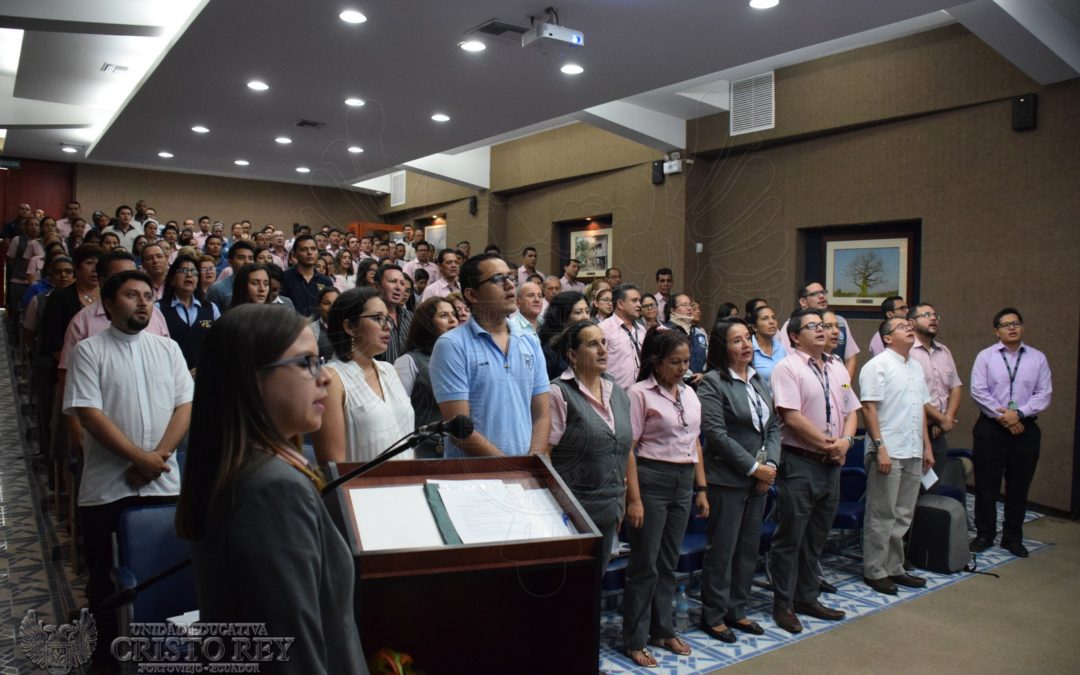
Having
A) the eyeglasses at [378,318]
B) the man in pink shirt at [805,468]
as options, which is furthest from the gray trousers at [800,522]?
the eyeglasses at [378,318]

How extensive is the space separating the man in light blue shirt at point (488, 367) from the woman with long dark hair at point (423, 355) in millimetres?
419

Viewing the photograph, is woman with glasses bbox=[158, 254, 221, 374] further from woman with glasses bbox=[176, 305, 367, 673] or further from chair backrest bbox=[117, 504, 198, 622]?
woman with glasses bbox=[176, 305, 367, 673]

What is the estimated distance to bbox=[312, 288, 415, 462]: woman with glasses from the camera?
2.20 meters

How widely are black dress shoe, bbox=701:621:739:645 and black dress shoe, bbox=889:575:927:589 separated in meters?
1.33

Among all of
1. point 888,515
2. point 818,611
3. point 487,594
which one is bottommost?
point 818,611

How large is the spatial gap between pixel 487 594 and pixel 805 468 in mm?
2491

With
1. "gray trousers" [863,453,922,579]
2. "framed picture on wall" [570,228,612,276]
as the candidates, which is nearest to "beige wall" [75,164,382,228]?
"framed picture on wall" [570,228,612,276]

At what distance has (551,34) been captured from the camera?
4840mm

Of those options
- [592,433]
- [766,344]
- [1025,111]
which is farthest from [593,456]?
[1025,111]

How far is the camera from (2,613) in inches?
113

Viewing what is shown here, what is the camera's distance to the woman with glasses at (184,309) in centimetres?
386

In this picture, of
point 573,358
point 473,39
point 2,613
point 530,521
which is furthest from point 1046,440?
point 2,613

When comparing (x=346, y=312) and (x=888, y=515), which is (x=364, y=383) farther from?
(x=888, y=515)

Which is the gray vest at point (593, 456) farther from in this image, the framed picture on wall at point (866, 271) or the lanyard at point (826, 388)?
the framed picture on wall at point (866, 271)
